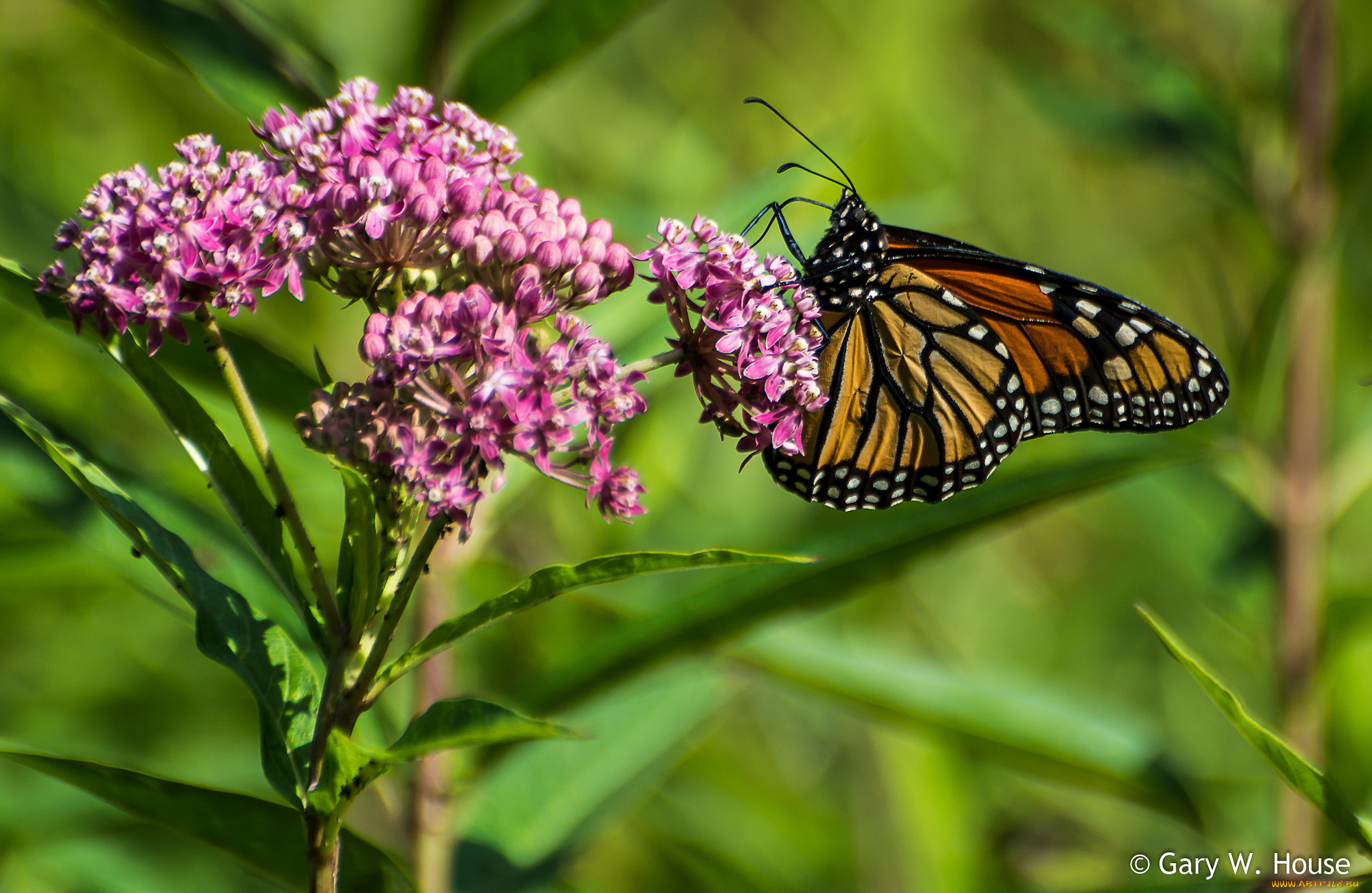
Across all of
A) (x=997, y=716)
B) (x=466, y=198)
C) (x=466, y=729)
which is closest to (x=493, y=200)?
(x=466, y=198)

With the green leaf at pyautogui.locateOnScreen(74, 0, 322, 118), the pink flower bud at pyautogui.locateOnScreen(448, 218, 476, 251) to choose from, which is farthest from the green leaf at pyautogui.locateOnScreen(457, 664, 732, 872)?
the green leaf at pyautogui.locateOnScreen(74, 0, 322, 118)

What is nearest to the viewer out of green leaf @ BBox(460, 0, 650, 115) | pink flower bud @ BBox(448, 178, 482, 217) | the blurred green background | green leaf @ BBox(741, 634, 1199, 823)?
pink flower bud @ BBox(448, 178, 482, 217)

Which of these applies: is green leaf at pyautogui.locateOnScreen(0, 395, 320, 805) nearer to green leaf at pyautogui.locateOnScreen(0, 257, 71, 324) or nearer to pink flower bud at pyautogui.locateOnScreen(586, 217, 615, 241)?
green leaf at pyautogui.locateOnScreen(0, 257, 71, 324)

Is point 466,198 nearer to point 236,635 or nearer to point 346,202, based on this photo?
point 346,202

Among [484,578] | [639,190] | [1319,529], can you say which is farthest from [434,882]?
[1319,529]

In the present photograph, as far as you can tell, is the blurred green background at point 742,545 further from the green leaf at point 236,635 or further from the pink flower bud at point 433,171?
the pink flower bud at point 433,171

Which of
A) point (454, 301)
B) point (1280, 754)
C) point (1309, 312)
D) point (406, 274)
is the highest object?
point (1309, 312)
